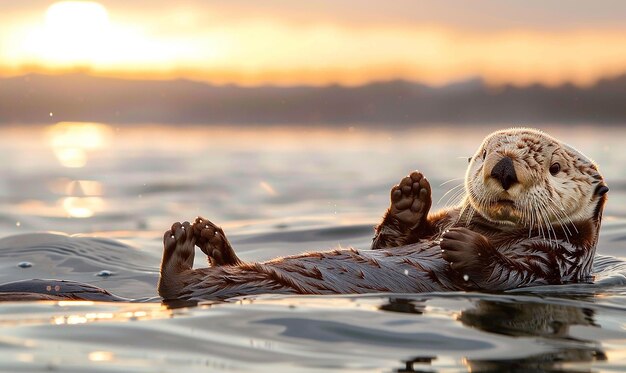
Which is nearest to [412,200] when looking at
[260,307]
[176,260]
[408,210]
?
[408,210]

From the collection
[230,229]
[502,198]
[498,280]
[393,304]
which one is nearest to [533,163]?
[502,198]

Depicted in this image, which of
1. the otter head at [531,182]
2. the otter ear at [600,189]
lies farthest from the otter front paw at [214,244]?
the otter ear at [600,189]

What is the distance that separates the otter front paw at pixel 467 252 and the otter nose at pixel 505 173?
41 centimetres

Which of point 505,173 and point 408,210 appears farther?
point 408,210

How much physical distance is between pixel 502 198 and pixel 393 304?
118 cm

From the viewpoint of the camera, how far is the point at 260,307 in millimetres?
4398

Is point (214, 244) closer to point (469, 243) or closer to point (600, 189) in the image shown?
point (469, 243)

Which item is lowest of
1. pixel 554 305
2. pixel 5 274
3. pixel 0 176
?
pixel 554 305

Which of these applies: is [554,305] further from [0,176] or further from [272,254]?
[0,176]

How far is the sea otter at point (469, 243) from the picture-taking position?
196 inches

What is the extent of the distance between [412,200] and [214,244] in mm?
1432

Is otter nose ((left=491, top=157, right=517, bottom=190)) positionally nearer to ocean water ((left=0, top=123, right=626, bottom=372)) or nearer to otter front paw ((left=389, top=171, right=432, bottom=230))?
ocean water ((left=0, top=123, right=626, bottom=372))

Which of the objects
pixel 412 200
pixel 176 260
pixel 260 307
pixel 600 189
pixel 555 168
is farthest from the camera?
pixel 412 200

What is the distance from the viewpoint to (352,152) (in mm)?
24469
